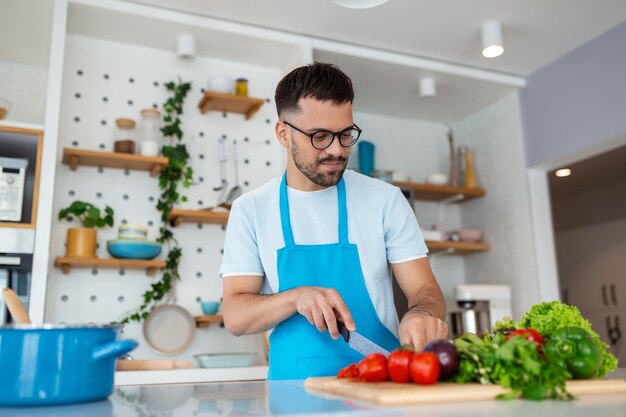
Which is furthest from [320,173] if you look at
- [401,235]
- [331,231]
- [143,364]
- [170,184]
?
[170,184]

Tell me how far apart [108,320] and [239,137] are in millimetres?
1414

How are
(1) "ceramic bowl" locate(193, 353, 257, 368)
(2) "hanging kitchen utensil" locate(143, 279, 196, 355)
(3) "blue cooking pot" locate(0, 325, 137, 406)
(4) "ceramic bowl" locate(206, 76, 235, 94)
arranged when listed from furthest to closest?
(4) "ceramic bowl" locate(206, 76, 235, 94) → (2) "hanging kitchen utensil" locate(143, 279, 196, 355) → (1) "ceramic bowl" locate(193, 353, 257, 368) → (3) "blue cooking pot" locate(0, 325, 137, 406)

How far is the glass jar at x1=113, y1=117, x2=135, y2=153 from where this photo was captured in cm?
364

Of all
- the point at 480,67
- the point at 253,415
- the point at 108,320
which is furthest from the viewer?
the point at 480,67

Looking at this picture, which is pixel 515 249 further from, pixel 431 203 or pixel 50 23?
pixel 50 23

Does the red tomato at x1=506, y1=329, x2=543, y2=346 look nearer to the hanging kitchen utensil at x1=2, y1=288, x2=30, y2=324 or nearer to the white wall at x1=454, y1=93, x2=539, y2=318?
the hanging kitchen utensil at x1=2, y1=288, x2=30, y2=324

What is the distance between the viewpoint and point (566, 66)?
170 inches

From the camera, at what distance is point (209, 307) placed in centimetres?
367

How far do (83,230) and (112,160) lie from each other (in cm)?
→ 44

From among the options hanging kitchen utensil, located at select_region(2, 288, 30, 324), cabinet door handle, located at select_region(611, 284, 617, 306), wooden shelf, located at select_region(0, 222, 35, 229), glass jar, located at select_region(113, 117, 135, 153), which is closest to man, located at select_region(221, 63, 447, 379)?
hanging kitchen utensil, located at select_region(2, 288, 30, 324)

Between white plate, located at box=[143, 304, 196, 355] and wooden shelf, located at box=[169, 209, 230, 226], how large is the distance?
51 cm

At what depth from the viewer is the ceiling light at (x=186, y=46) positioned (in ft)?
12.5

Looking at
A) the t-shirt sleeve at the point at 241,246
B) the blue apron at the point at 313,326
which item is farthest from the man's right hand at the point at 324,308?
the t-shirt sleeve at the point at 241,246

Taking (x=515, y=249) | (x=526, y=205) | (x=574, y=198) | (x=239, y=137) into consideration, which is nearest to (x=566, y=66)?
(x=526, y=205)
